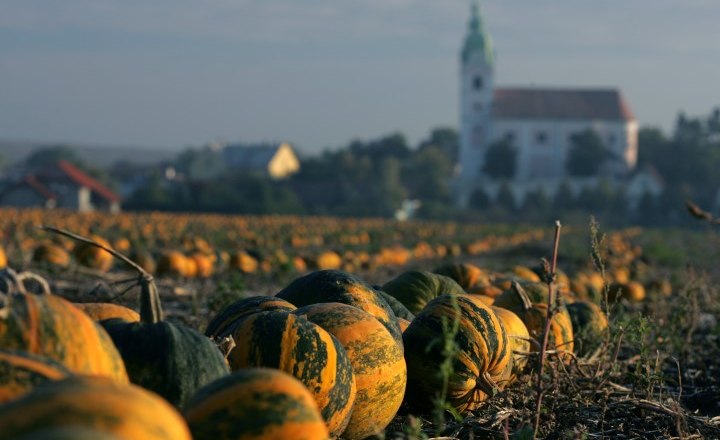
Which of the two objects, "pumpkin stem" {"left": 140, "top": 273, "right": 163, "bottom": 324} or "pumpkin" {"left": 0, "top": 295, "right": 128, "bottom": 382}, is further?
"pumpkin stem" {"left": 140, "top": 273, "right": 163, "bottom": 324}

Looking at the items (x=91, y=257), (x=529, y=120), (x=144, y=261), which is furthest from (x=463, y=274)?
(x=529, y=120)

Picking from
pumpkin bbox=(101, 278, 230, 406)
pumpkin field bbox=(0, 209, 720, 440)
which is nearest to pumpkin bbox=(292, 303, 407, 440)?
pumpkin field bbox=(0, 209, 720, 440)

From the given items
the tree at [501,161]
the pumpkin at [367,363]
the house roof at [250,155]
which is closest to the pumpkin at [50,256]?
the pumpkin at [367,363]

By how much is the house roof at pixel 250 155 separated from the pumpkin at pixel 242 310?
11776 centimetres

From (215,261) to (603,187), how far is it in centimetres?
6682

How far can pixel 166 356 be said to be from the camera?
3.26 meters

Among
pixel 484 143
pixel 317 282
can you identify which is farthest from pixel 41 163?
pixel 317 282

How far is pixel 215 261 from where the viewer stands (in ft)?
56.5

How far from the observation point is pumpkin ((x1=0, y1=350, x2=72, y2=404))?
8.33 feet

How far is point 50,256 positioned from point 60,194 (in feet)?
180

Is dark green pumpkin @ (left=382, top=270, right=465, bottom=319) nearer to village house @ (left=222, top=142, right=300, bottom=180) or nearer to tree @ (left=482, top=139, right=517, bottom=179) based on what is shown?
tree @ (left=482, top=139, right=517, bottom=179)

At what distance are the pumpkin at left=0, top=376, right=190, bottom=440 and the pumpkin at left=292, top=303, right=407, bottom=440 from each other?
183cm

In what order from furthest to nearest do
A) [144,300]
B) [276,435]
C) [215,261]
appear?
[215,261] → [144,300] → [276,435]

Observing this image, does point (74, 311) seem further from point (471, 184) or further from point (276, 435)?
point (471, 184)
